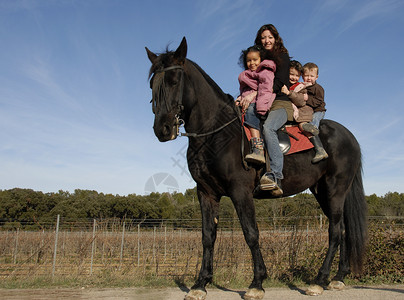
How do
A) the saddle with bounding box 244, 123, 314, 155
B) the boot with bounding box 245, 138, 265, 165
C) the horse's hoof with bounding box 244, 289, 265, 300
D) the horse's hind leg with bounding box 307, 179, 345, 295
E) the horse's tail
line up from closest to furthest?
the horse's hoof with bounding box 244, 289, 265, 300 → the boot with bounding box 245, 138, 265, 165 → the saddle with bounding box 244, 123, 314, 155 → the horse's hind leg with bounding box 307, 179, 345, 295 → the horse's tail

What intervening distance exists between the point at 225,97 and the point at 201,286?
8.88 ft

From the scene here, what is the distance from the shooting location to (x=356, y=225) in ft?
18.6

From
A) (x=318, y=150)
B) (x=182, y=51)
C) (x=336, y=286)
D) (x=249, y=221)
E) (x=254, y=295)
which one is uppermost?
(x=182, y=51)

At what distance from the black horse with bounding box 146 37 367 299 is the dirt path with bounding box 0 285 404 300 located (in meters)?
0.24

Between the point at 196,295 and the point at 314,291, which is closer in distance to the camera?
the point at 196,295

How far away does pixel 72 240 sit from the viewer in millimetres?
22297

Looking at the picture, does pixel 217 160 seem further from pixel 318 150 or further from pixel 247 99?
pixel 318 150

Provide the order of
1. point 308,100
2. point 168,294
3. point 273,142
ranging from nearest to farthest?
point 168,294
point 273,142
point 308,100

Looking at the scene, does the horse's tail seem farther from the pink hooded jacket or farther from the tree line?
the tree line

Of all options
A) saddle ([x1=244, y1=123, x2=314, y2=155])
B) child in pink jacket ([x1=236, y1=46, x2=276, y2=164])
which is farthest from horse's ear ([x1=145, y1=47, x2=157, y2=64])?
saddle ([x1=244, y1=123, x2=314, y2=155])

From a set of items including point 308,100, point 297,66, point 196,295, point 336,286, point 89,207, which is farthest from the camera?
→ point 89,207

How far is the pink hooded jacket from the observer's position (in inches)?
178

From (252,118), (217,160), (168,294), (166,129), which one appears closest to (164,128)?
(166,129)

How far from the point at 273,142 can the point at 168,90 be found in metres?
1.66
